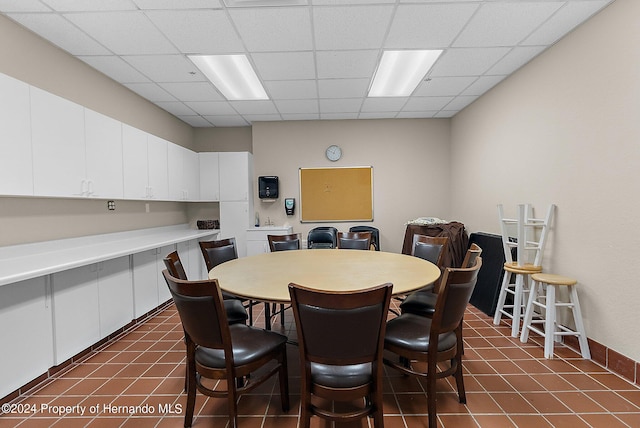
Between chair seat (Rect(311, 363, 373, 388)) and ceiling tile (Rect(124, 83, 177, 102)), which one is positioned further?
ceiling tile (Rect(124, 83, 177, 102))

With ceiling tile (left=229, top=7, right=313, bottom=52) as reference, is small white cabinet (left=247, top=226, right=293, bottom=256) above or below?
below

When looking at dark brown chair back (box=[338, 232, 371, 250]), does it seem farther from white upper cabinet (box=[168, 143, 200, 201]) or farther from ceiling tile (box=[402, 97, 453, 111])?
white upper cabinet (box=[168, 143, 200, 201])

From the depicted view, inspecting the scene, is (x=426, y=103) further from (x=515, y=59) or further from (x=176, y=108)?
(x=176, y=108)

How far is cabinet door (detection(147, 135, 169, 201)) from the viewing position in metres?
3.95

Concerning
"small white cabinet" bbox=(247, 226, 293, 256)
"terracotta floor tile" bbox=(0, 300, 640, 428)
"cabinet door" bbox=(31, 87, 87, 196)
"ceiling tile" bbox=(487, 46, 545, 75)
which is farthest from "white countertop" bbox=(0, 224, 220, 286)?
"ceiling tile" bbox=(487, 46, 545, 75)

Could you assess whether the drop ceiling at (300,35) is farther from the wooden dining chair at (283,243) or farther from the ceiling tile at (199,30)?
the wooden dining chair at (283,243)

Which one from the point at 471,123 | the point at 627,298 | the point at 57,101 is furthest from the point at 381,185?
the point at 57,101

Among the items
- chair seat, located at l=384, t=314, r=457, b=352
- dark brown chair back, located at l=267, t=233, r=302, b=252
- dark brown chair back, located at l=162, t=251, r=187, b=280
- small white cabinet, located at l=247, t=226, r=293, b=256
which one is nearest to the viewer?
chair seat, located at l=384, t=314, r=457, b=352

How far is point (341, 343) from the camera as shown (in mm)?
1374

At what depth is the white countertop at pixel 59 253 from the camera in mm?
2038

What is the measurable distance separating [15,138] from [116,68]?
159cm

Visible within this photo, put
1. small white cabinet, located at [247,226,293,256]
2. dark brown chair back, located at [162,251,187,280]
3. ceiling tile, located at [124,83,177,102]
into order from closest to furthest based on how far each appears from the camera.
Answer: dark brown chair back, located at [162,251,187,280] → ceiling tile, located at [124,83,177,102] → small white cabinet, located at [247,226,293,256]

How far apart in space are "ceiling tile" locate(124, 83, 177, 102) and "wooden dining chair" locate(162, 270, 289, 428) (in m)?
3.28

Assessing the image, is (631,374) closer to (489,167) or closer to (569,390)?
(569,390)
